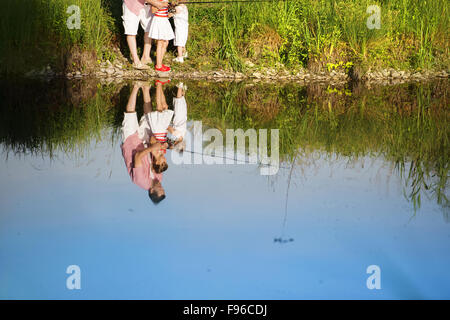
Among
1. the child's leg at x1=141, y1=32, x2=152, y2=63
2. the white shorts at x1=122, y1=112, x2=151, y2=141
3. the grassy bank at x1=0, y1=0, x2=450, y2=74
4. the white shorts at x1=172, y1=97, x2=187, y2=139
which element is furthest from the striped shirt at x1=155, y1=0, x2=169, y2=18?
the white shorts at x1=122, y1=112, x2=151, y2=141

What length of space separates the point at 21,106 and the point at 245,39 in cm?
511

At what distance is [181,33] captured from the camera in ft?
41.7

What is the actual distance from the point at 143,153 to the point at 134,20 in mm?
6381

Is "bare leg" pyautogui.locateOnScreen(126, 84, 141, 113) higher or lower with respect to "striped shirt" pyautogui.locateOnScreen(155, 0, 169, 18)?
lower

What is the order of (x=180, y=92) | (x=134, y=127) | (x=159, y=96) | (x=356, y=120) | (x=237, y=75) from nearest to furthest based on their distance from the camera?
1. (x=134, y=127)
2. (x=356, y=120)
3. (x=159, y=96)
4. (x=180, y=92)
5. (x=237, y=75)

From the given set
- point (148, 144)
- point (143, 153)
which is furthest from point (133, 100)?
point (143, 153)

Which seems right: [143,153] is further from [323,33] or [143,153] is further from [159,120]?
[323,33]

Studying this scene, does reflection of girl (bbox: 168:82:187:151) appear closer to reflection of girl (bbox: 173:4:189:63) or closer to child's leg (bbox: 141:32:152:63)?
reflection of girl (bbox: 173:4:189:63)

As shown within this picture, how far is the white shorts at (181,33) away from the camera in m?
12.7

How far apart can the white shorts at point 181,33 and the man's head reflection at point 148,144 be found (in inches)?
107

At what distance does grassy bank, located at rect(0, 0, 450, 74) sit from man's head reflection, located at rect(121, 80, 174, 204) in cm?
327

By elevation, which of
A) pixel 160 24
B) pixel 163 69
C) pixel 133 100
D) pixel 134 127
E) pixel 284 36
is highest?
pixel 160 24

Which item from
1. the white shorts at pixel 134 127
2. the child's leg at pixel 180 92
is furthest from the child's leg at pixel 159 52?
the white shorts at pixel 134 127

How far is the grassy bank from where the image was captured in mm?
12781
